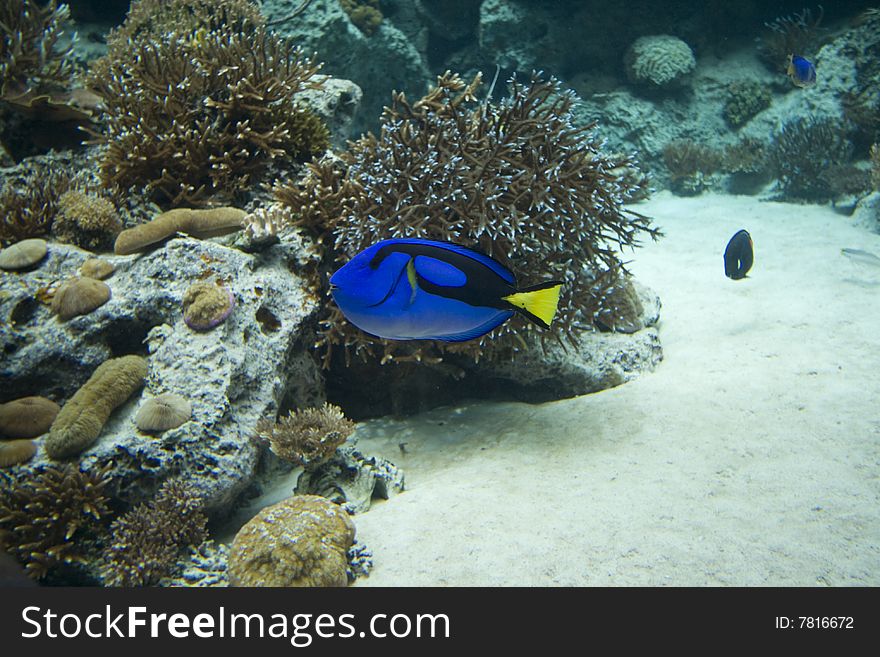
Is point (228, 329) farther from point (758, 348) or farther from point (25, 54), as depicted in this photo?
point (758, 348)

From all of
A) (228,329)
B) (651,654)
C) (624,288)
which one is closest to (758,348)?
(624,288)

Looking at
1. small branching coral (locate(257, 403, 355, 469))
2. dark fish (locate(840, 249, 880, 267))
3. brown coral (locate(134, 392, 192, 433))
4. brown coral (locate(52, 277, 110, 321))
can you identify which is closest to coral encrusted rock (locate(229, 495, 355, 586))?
small branching coral (locate(257, 403, 355, 469))

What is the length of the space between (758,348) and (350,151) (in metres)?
4.38

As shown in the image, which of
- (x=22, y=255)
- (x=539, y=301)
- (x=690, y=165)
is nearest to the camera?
(x=539, y=301)

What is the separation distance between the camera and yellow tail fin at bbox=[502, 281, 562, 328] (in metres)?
1.82

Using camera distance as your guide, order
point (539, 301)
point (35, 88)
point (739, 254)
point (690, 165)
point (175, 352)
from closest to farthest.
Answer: point (539, 301)
point (175, 352)
point (35, 88)
point (739, 254)
point (690, 165)

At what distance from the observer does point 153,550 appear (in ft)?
9.65

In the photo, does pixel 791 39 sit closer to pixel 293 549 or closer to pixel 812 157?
pixel 812 157

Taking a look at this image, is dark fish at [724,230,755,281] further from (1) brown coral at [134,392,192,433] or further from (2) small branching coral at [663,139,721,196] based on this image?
(2) small branching coral at [663,139,721,196]

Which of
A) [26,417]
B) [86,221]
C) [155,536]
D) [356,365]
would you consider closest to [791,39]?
[356,365]

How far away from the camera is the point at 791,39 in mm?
12656

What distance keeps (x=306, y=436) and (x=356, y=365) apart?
4.22 ft

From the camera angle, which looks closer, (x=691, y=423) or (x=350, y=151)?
(x=691, y=423)

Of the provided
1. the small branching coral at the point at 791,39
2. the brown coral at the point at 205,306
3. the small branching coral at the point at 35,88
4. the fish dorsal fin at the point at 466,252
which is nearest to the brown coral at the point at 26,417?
the brown coral at the point at 205,306
